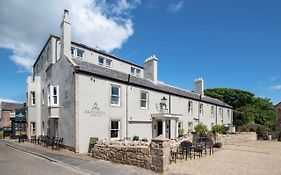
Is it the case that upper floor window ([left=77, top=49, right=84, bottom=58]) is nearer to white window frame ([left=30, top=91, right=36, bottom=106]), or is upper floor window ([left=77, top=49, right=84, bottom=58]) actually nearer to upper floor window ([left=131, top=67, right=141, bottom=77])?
white window frame ([left=30, top=91, right=36, bottom=106])

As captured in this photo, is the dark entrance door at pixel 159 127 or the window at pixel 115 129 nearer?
the window at pixel 115 129

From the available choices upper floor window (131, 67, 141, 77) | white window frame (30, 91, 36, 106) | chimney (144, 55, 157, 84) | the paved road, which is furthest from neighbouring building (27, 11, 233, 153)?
upper floor window (131, 67, 141, 77)

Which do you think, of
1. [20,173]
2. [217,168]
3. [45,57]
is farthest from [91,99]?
[45,57]

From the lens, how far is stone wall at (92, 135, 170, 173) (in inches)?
407

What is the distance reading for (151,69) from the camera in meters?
25.7

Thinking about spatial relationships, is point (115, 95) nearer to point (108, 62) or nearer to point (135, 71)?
point (108, 62)

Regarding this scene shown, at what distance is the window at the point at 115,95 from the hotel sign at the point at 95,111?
63.1 inches

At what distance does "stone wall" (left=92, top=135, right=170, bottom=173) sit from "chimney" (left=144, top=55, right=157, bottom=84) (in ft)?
44.3

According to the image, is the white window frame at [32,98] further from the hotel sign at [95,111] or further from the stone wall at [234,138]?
the stone wall at [234,138]

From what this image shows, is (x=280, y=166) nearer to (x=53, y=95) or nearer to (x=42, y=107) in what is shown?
(x=53, y=95)

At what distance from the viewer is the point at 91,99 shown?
1661cm

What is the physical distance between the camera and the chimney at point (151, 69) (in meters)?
25.5

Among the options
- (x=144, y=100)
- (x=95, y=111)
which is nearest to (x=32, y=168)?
(x=95, y=111)

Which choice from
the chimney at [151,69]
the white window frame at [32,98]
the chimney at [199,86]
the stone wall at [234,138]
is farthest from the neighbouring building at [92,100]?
the chimney at [199,86]
